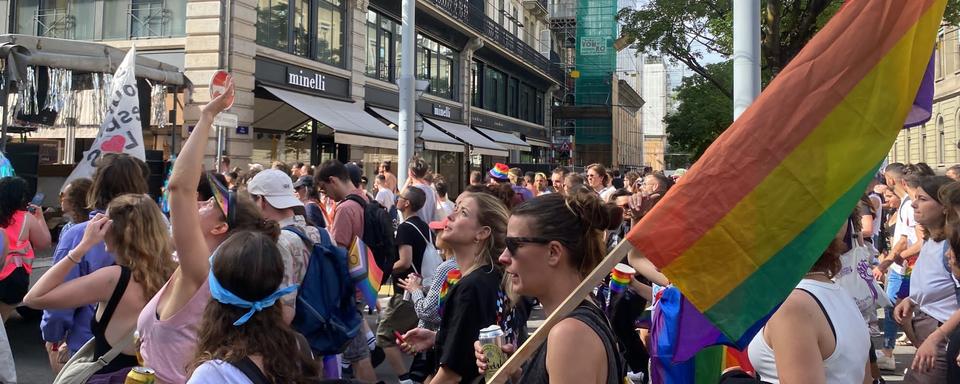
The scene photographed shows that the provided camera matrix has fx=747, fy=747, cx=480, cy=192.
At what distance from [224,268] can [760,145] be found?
5.58 ft

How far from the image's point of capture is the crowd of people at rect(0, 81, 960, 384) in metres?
2.34

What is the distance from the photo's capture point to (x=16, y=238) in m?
5.87

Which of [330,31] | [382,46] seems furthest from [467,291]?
[382,46]

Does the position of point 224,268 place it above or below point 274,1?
below

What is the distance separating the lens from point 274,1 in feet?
60.2

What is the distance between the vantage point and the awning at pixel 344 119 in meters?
17.4

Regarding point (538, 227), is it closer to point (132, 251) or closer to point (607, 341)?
point (607, 341)

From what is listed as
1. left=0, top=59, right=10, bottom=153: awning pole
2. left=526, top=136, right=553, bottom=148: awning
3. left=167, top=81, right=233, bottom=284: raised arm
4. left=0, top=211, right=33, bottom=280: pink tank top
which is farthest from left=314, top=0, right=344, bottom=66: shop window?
left=526, top=136, right=553, bottom=148: awning

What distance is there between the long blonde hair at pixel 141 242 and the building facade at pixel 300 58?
10.4 metres

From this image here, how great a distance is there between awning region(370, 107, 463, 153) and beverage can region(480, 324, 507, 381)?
2009 cm

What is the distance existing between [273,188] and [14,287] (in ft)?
9.69

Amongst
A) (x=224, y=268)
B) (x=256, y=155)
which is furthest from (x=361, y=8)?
(x=224, y=268)

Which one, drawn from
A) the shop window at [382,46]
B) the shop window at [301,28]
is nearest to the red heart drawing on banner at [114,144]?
the shop window at [301,28]

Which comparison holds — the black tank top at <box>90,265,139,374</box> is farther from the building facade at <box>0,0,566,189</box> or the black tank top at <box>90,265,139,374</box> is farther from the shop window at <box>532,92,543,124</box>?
the shop window at <box>532,92,543,124</box>
